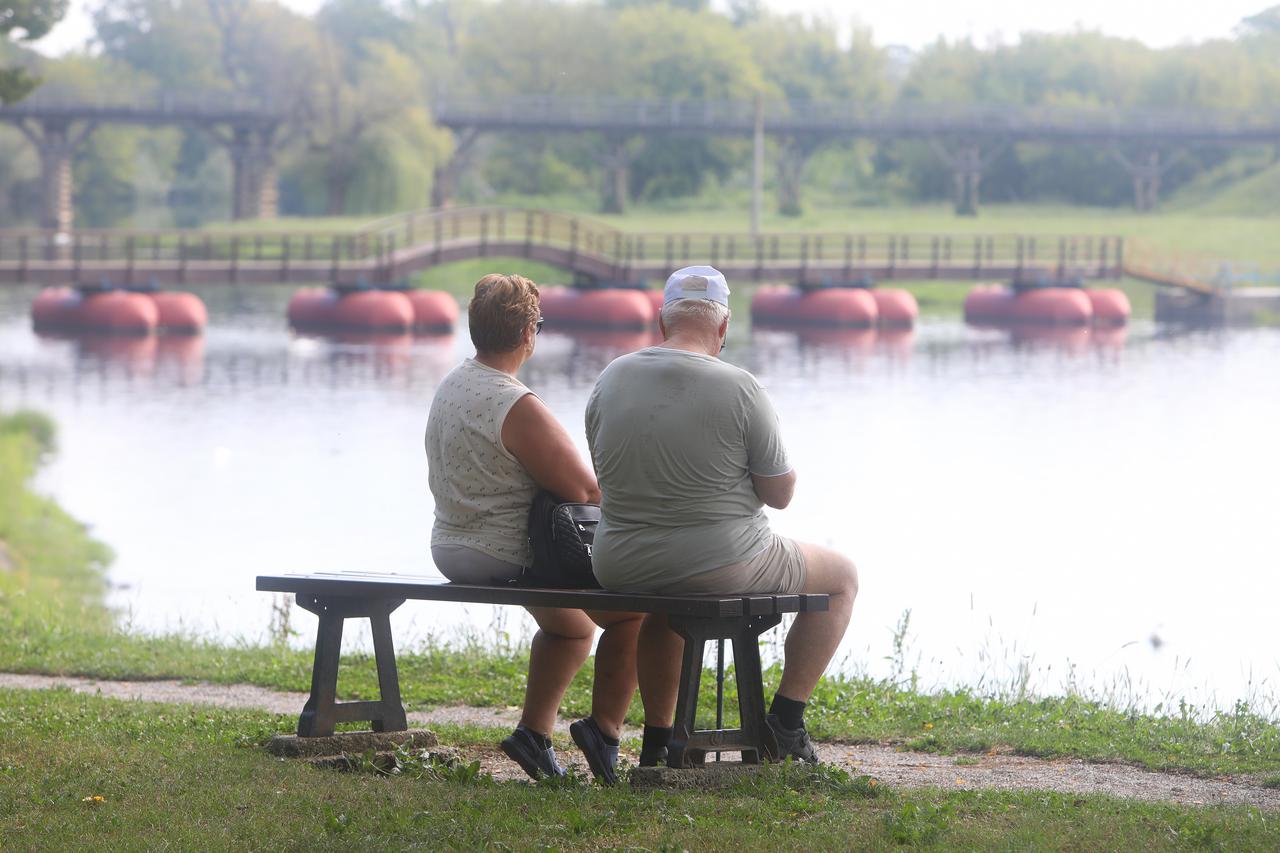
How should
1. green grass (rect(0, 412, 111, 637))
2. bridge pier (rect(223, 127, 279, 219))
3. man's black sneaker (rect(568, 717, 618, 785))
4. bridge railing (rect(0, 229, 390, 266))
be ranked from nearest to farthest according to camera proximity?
man's black sneaker (rect(568, 717, 618, 785)) < green grass (rect(0, 412, 111, 637)) < bridge railing (rect(0, 229, 390, 266)) < bridge pier (rect(223, 127, 279, 219))

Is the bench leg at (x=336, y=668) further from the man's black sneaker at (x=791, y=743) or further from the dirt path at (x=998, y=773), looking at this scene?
the man's black sneaker at (x=791, y=743)

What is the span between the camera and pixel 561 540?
5.85 metres

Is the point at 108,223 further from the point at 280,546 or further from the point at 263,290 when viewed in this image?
the point at 280,546

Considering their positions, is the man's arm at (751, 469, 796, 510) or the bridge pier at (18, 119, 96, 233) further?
the bridge pier at (18, 119, 96, 233)

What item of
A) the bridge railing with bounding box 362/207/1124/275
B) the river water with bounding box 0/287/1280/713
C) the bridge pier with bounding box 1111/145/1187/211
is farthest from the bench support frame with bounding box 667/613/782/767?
the bridge pier with bounding box 1111/145/1187/211

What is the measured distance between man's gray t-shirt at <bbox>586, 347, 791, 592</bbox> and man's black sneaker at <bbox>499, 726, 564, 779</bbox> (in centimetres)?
62

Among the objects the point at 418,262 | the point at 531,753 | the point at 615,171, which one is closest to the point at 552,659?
the point at 531,753

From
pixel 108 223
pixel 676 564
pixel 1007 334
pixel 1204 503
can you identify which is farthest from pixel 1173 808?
pixel 108 223

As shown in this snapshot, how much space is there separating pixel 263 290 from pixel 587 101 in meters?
23.2

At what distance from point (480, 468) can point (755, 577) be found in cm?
97

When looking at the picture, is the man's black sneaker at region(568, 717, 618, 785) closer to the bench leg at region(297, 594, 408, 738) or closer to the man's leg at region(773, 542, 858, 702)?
the man's leg at region(773, 542, 858, 702)

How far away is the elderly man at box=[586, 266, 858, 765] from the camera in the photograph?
555 cm

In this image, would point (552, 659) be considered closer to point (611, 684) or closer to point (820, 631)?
point (611, 684)

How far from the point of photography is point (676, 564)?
5.62m
